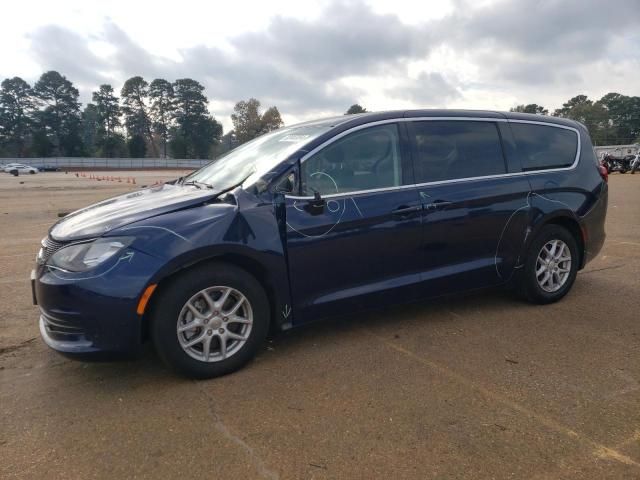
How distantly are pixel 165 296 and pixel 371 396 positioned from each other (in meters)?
1.40

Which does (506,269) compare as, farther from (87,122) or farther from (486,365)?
(87,122)

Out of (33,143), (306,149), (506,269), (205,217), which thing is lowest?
(506,269)

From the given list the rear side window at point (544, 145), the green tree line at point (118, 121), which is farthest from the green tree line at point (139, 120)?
the rear side window at point (544, 145)

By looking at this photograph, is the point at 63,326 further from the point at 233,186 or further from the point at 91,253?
the point at 233,186

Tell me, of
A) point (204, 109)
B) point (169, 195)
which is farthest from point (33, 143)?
point (169, 195)

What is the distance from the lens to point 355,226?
11.5 ft

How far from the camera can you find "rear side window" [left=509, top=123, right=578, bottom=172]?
4.50 meters

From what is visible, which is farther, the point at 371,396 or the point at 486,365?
the point at 486,365

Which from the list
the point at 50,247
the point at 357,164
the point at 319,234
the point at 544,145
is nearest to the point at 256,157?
the point at 357,164

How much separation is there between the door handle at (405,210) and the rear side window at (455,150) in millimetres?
236

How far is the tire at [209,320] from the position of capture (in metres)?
2.99

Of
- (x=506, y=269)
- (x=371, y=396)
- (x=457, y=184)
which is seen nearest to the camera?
(x=371, y=396)

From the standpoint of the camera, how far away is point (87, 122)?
10606 centimetres

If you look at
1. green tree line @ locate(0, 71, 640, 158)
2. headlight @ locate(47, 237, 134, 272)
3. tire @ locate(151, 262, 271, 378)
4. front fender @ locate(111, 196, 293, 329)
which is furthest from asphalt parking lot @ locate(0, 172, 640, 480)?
green tree line @ locate(0, 71, 640, 158)
